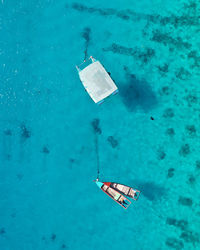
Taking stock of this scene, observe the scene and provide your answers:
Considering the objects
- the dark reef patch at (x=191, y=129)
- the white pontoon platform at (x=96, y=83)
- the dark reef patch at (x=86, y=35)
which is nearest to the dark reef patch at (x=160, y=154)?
the dark reef patch at (x=191, y=129)

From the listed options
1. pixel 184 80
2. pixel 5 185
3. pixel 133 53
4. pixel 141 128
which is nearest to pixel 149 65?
pixel 133 53

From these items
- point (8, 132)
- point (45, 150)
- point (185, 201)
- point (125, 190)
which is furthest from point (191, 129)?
point (8, 132)

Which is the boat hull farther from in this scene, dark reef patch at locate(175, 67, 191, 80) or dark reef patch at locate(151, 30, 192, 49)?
dark reef patch at locate(151, 30, 192, 49)

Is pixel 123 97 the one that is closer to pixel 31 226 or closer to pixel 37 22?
pixel 37 22

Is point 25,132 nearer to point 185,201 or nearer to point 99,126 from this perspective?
point 99,126

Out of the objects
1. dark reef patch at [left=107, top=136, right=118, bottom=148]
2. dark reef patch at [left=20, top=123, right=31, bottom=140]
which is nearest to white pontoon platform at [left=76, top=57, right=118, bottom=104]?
dark reef patch at [left=107, top=136, right=118, bottom=148]

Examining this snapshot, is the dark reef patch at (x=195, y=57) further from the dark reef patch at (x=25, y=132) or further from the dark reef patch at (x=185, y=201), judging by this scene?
the dark reef patch at (x=25, y=132)
